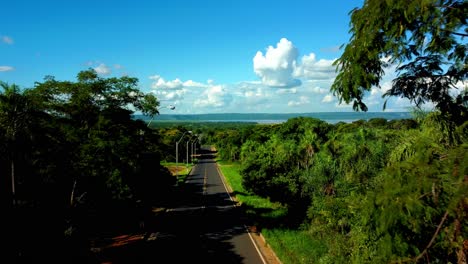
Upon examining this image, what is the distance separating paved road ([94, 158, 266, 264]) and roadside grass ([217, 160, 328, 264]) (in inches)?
45.6

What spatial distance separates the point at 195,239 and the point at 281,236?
5324 mm

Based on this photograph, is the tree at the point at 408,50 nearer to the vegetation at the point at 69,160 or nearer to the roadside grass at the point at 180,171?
the vegetation at the point at 69,160

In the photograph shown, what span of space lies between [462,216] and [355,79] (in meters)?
3.20

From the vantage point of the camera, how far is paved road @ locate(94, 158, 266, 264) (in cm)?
1888

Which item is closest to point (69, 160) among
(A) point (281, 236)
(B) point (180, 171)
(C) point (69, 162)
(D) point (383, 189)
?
(C) point (69, 162)

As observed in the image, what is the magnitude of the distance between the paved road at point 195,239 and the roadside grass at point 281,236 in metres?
1.16

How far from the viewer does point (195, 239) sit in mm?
22422

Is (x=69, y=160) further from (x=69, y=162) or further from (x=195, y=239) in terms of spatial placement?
(x=195, y=239)

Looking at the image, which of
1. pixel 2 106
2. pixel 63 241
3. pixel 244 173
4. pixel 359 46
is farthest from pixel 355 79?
pixel 244 173

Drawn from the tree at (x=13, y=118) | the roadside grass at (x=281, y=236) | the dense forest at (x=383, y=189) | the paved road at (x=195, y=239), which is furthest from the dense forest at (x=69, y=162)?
the dense forest at (x=383, y=189)

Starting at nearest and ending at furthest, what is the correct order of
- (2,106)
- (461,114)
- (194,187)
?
(461,114), (2,106), (194,187)

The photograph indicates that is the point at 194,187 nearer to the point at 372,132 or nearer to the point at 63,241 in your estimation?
the point at 372,132

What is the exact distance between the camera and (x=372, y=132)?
25.7 m

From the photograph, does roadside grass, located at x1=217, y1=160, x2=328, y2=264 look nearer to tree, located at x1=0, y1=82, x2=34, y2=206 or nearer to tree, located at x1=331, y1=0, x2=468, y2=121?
tree, located at x1=331, y1=0, x2=468, y2=121
